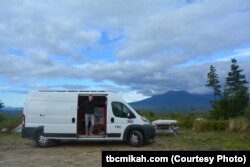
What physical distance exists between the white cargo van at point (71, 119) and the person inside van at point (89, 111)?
9.0 inches

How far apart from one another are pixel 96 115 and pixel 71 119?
129 centimetres

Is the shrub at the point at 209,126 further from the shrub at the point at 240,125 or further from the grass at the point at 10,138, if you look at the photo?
the grass at the point at 10,138

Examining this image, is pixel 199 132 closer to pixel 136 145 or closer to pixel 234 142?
pixel 234 142

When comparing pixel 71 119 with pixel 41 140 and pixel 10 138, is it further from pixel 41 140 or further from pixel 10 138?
pixel 10 138

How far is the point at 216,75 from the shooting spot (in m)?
61.2

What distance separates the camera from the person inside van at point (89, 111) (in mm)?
19855

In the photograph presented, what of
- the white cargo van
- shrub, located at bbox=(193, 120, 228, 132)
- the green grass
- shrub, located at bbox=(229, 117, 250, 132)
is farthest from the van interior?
shrub, located at bbox=(229, 117, 250, 132)

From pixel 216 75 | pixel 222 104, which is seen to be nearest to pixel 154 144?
pixel 222 104

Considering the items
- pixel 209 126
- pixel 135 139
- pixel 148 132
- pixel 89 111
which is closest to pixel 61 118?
pixel 89 111

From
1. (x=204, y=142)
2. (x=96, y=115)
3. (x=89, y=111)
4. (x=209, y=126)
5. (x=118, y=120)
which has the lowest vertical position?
(x=204, y=142)

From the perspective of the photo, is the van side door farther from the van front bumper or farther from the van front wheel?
the van front wheel

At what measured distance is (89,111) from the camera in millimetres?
20188

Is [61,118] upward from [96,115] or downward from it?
downward

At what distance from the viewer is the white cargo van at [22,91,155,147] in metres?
19.2
